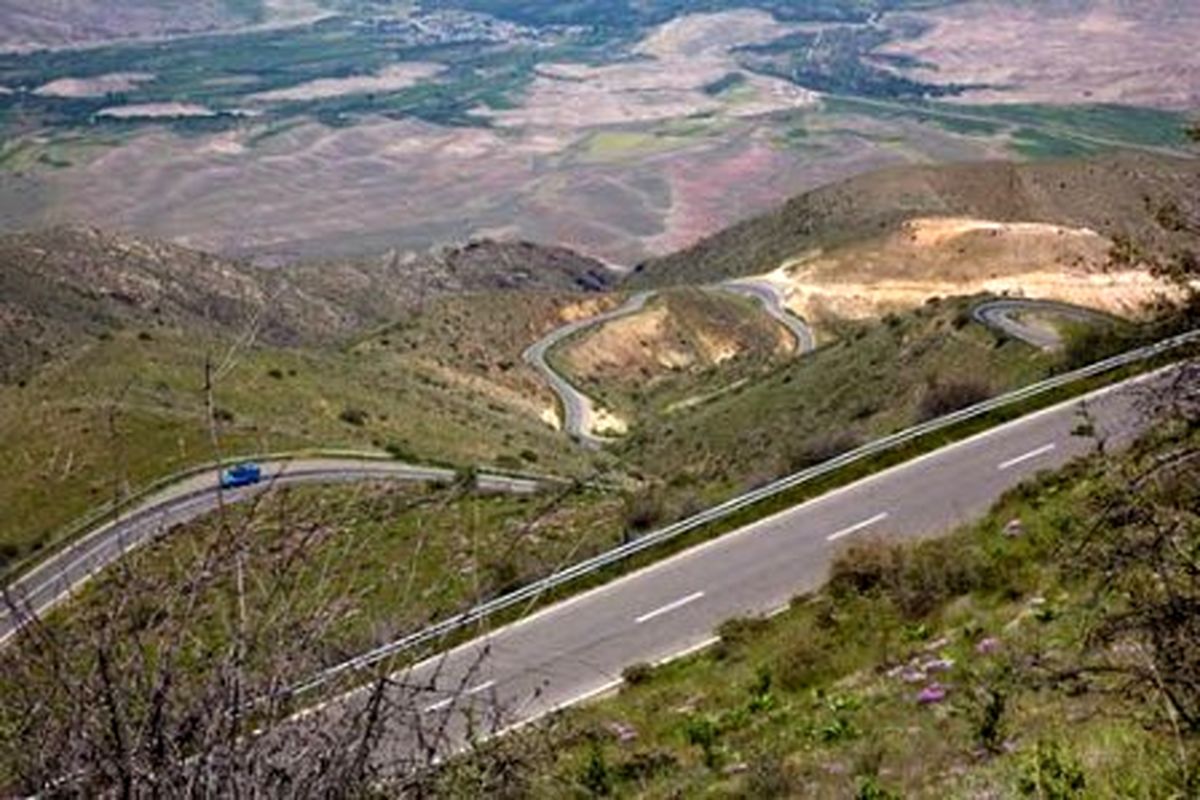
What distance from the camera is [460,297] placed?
9712cm

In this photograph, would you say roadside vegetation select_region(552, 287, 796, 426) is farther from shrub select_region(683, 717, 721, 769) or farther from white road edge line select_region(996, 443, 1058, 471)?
shrub select_region(683, 717, 721, 769)

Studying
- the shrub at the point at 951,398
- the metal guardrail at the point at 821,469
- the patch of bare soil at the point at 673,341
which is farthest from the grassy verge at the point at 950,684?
the patch of bare soil at the point at 673,341

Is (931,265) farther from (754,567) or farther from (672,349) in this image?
(754,567)

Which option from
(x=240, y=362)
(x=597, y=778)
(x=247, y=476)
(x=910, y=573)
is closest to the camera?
(x=240, y=362)

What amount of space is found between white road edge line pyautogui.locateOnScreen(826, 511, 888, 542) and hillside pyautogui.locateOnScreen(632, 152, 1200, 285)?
274 feet

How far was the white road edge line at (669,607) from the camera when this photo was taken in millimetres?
20844

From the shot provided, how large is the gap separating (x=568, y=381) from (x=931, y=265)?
27.7 meters

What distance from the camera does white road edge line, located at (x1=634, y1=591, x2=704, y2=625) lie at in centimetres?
2084

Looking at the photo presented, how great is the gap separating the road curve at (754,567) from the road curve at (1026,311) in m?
16.0

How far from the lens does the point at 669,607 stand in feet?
69.4

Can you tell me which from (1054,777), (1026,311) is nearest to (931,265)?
(1026,311)

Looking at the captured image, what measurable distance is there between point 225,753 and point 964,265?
89.8m

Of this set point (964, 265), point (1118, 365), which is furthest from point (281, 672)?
point (964, 265)

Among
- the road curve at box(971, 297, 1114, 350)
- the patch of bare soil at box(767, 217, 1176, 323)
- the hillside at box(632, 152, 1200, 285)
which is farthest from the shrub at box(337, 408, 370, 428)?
the hillside at box(632, 152, 1200, 285)
